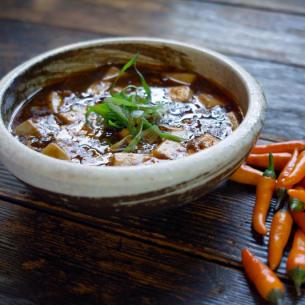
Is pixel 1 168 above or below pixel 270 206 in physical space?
below

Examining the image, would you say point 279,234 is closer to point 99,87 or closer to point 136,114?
point 136,114

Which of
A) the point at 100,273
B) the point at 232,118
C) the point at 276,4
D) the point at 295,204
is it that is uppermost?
the point at 276,4

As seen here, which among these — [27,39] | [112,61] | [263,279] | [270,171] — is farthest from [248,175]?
[27,39]

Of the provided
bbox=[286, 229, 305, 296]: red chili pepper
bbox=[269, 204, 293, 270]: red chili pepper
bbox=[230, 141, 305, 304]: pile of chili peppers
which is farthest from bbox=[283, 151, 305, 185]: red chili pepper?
bbox=[286, 229, 305, 296]: red chili pepper

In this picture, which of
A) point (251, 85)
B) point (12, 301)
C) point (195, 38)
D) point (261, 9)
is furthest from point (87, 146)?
point (261, 9)

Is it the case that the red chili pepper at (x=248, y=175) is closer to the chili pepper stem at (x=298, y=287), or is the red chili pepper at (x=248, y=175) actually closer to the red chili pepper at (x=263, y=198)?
the red chili pepper at (x=263, y=198)

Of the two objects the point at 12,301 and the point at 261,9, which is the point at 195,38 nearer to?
the point at 261,9

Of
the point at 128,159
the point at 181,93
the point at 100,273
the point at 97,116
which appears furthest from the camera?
the point at 181,93
